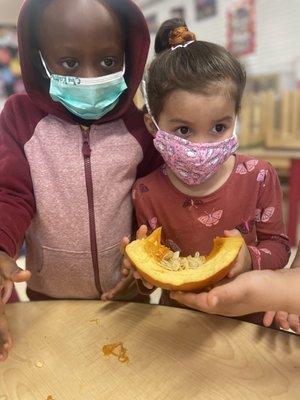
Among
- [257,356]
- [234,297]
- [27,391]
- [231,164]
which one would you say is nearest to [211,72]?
[231,164]

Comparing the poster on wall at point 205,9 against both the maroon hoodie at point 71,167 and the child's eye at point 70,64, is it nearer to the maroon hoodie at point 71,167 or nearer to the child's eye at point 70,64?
the maroon hoodie at point 71,167

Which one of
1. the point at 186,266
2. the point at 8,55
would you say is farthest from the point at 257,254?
the point at 8,55

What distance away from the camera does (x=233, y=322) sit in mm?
888

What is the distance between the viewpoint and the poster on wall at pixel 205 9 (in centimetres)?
452

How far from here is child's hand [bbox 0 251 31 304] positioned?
0.74 meters

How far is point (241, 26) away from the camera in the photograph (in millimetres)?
4363

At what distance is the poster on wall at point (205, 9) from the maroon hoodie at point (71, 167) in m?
3.92

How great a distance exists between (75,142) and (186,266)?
0.44m

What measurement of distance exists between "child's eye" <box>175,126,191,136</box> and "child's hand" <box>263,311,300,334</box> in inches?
17.0

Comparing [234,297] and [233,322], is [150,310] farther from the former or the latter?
[234,297]

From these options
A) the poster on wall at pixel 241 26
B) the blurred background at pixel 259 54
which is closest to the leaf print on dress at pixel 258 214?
the blurred background at pixel 259 54

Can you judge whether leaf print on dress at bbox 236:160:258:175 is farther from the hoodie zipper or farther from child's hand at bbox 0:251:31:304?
child's hand at bbox 0:251:31:304

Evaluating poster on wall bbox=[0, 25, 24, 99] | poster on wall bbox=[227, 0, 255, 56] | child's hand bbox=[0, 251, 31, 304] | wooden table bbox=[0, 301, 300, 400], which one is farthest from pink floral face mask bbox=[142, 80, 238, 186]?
poster on wall bbox=[0, 25, 24, 99]

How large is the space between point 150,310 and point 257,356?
26 cm
